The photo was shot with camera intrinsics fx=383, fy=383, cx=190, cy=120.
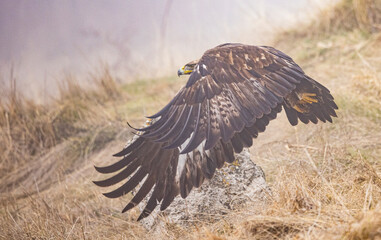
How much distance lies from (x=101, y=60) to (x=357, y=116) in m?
4.73

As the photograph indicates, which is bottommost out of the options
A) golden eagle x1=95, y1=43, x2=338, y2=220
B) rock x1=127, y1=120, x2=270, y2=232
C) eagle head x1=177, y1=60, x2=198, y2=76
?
rock x1=127, y1=120, x2=270, y2=232

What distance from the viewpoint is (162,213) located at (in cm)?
263

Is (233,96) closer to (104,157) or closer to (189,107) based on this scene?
(189,107)

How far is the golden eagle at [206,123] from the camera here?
2.25 meters

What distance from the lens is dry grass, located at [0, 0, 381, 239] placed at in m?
2.13

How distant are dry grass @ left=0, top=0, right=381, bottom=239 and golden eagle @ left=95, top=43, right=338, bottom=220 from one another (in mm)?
341

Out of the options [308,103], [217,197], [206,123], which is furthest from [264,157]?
[206,123]

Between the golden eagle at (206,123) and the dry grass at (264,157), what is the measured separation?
341 mm

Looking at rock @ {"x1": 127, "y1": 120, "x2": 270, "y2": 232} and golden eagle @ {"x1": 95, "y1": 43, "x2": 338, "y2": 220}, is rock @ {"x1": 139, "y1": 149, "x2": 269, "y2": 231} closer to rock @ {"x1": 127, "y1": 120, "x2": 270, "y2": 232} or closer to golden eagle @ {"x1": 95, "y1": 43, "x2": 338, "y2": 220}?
rock @ {"x1": 127, "y1": 120, "x2": 270, "y2": 232}

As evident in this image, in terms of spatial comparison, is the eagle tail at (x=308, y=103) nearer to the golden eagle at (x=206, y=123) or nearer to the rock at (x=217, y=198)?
the golden eagle at (x=206, y=123)

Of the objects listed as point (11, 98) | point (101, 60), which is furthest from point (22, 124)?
point (101, 60)

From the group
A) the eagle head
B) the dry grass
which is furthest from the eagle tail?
the eagle head

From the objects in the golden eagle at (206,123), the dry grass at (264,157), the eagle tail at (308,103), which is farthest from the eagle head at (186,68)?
the dry grass at (264,157)

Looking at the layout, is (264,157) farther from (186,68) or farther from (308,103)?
(186,68)
